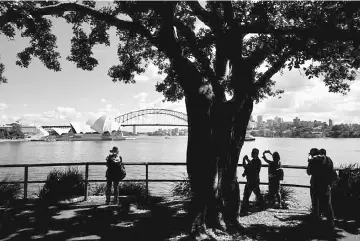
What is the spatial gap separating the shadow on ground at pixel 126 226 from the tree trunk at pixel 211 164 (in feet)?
1.34

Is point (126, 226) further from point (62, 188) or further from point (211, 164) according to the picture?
point (62, 188)

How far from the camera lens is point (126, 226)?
636 centimetres

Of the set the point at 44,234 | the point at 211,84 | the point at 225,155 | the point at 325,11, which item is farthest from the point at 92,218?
the point at 325,11

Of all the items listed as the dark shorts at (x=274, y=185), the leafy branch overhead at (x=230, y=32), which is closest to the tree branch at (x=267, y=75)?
the leafy branch overhead at (x=230, y=32)

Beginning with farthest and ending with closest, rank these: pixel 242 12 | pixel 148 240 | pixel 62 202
Result: pixel 62 202
pixel 242 12
pixel 148 240

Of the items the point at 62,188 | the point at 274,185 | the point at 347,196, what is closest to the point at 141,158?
the point at 62,188

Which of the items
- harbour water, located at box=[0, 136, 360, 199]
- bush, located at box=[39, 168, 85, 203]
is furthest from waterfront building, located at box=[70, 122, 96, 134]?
bush, located at box=[39, 168, 85, 203]

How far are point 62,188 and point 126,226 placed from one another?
3.63 metres

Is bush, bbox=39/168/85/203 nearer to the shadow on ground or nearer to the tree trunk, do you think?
the shadow on ground

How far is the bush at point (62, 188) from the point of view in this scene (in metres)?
8.71

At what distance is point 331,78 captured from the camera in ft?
33.5

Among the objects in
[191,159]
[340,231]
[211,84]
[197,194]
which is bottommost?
[340,231]

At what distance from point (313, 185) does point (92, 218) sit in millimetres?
5180

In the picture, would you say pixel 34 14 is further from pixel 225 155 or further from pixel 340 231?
A: pixel 340 231
